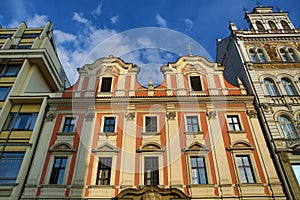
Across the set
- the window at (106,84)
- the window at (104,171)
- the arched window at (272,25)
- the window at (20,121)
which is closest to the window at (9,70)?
the window at (20,121)

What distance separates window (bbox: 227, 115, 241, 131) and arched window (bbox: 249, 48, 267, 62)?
23.5 feet

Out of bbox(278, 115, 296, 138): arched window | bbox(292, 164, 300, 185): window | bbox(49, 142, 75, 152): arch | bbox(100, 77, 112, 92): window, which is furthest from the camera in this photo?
bbox(100, 77, 112, 92): window

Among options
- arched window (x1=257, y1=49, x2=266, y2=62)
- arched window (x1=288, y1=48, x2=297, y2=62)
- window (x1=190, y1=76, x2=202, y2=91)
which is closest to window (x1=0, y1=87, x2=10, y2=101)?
window (x1=190, y1=76, x2=202, y2=91)

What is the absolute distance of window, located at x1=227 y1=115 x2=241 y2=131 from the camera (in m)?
18.4

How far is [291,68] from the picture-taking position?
2156cm

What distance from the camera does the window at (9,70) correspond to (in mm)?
21812

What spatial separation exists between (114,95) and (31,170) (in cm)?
833

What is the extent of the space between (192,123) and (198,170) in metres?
3.85

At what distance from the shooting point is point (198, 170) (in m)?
16.2

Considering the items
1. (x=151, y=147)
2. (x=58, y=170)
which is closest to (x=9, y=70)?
(x=58, y=170)

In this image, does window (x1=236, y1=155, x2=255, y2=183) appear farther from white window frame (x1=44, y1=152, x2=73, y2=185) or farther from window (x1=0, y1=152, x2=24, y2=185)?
window (x1=0, y1=152, x2=24, y2=185)

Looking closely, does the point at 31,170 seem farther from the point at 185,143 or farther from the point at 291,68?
the point at 291,68

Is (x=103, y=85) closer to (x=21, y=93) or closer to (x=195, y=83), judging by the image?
(x=21, y=93)

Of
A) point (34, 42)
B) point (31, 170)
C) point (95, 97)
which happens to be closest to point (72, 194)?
point (31, 170)
